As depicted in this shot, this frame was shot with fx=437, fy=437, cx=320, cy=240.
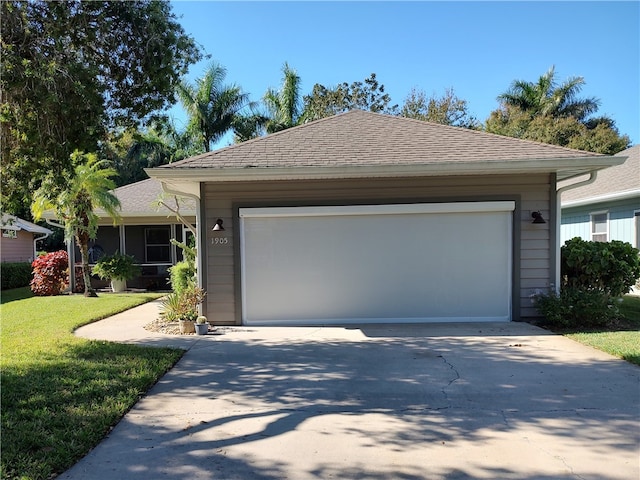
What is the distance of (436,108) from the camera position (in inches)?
938

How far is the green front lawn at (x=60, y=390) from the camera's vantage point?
330 centimetres

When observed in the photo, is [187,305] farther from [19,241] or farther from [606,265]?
[19,241]

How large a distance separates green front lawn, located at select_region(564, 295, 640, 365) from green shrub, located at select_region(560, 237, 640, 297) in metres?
0.68

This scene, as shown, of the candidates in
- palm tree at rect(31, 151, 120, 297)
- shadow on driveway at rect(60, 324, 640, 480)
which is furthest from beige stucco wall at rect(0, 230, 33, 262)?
shadow on driveway at rect(60, 324, 640, 480)

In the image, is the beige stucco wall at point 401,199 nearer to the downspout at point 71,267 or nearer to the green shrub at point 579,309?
the green shrub at point 579,309

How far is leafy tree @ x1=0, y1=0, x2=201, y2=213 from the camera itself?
553 cm

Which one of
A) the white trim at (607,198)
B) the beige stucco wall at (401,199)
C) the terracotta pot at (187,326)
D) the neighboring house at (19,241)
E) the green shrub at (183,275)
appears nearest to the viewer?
the terracotta pot at (187,326)

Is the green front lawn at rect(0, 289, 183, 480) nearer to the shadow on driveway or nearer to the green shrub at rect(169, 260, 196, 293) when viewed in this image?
the shadow on driveway

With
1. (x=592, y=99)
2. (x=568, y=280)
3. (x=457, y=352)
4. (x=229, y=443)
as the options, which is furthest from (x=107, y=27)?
Answer: (x=592, y=99)

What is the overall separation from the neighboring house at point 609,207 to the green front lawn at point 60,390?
1181cm

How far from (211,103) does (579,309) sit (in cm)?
1912

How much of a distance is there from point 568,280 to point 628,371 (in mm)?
3572

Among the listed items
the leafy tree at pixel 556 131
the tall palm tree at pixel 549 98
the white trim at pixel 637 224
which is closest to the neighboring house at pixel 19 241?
the white trim at pixel 637 224

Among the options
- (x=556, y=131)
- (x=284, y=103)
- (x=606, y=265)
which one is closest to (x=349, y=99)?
(x=284, y=103)
